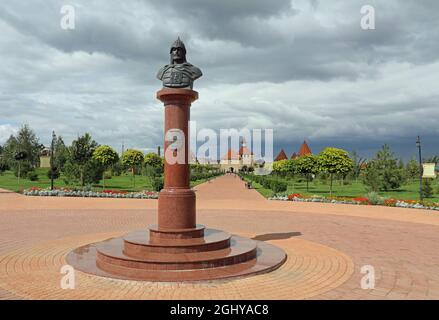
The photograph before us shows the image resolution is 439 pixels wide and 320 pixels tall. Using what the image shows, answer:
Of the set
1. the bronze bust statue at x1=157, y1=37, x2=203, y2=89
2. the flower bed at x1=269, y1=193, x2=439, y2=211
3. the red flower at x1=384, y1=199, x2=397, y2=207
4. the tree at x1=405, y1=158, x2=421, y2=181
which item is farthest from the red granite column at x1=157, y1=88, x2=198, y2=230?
the tree at x1=405, y1=158, x2=421, y2=181

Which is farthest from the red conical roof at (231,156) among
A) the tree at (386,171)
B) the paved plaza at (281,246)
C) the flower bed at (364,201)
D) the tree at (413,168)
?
the paved plaza at (281,246)

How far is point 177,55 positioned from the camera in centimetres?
769

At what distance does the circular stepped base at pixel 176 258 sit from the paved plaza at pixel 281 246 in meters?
0.25

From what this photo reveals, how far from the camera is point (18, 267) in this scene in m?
6.45

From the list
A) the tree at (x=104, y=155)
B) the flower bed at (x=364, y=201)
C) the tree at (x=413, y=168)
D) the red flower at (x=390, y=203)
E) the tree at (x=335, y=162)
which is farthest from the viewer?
the tree at (x=413, y=168)

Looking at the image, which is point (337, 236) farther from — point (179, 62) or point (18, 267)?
point (18, 267)

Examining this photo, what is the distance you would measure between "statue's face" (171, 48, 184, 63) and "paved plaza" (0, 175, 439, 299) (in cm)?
457

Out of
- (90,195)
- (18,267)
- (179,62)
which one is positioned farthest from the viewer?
(90,195)

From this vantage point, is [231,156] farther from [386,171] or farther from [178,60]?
[178,60]

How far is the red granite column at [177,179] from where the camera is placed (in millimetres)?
7195

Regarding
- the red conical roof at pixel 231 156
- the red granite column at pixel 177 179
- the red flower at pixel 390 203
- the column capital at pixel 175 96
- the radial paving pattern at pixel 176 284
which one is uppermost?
the red conical roof at pixel 231 156

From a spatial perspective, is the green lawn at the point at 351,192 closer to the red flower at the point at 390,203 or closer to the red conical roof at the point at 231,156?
the red flower at the point at 390,203
